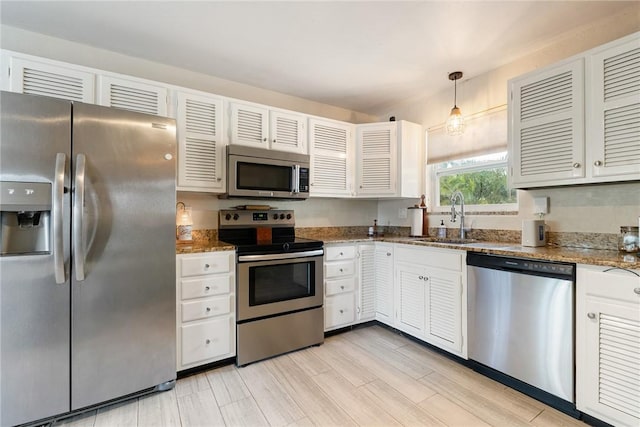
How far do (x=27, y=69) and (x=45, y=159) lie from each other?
2.39 ft

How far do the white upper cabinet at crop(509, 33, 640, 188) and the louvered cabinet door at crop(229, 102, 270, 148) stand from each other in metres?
2.02

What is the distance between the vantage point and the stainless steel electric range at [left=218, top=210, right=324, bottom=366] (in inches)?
87.9

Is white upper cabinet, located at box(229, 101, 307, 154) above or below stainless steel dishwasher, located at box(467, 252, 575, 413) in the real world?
above

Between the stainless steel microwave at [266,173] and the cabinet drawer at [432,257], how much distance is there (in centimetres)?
106

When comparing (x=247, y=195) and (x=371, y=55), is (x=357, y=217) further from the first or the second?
(x=371, y=55)

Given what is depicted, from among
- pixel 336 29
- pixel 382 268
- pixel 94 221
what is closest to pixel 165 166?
pixel 94 221

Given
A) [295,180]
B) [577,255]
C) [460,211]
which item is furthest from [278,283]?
[577,255]

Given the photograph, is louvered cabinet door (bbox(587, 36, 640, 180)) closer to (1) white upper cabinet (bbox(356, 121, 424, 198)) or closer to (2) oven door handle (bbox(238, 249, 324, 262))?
(1) white upper cabinet (bbox(356, 121, 424, 198))

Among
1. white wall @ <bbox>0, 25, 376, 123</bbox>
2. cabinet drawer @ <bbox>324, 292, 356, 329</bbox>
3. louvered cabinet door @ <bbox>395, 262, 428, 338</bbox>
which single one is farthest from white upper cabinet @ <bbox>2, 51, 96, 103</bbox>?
louvered cabinet door @ <bbox>395, 262, 428, 338</bbox>

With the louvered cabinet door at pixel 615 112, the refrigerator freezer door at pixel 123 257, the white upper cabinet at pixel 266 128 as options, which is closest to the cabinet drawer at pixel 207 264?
the refrigerator freezer door at pixel 123 257

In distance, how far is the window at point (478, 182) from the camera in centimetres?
259

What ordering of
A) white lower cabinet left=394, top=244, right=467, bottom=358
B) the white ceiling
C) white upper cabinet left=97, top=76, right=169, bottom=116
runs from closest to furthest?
the white ceiling < white upper cabinet left=97, top=76, right=169, bottom=116 < white lower cabinet left=394, top=244, right=467, bottom=358

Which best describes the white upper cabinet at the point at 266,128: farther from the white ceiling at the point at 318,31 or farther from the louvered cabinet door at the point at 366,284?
the louvered cabinet door at the point at 366,284

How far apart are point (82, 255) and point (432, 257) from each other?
2389mm
